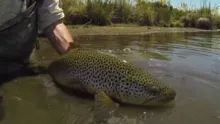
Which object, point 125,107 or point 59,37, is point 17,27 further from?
point 125,107

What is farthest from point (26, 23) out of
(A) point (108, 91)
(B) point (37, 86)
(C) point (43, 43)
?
(C) point (43, 43)

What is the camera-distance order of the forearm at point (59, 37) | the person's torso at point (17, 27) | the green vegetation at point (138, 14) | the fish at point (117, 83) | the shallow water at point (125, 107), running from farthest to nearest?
the green vegetation at point (138, 14)
the forearm at point (59, 37)
the person's torso at point (17, 27)
the fish at point (117, 83)
the shallow water at point (125, 107)

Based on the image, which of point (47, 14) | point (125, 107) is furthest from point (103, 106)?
point (47, 14)

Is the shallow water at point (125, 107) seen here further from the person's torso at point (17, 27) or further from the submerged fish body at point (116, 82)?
the person's torso at point (17, 27)

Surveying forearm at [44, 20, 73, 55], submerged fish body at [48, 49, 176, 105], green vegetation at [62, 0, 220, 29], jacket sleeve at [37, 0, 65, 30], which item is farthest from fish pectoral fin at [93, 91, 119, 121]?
green vegetation at [62, 0, 220, 29]

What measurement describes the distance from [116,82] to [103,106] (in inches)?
13.7

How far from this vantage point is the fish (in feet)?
11.1

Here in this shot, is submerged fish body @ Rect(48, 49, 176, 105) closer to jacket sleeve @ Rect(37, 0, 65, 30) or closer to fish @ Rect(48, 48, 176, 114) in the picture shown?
fish @ Rect(48, 48, 176, 114)

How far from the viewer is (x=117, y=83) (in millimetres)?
3432

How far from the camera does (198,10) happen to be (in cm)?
2000

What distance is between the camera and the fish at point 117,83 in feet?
11.1

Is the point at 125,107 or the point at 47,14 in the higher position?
the point at 47,14

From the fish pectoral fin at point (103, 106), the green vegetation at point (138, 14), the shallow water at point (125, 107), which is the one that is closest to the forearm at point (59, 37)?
the shallow water at point (125, 107)

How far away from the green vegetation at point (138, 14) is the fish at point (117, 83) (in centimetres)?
833
